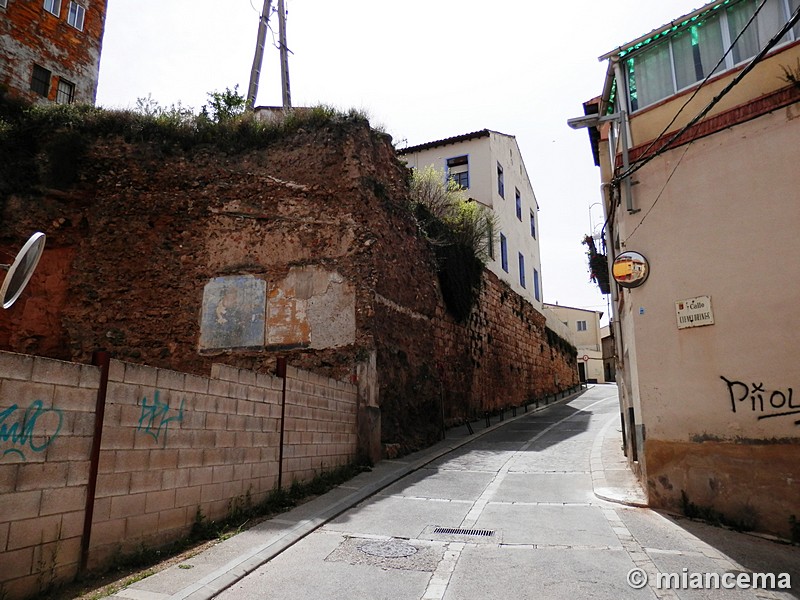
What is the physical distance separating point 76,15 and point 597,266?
79.4 ft

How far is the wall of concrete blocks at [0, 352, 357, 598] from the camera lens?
3.97 meters

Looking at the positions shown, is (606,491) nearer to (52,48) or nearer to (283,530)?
(283,530)

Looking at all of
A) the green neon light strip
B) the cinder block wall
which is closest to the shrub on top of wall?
the green neon light strip

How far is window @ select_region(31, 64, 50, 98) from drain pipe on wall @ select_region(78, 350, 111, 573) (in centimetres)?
2160

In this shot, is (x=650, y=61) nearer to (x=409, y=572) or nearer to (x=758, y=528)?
(x=758, y=528)

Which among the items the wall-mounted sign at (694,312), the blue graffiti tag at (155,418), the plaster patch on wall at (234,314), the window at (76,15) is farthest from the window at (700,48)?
the window at (76,15)

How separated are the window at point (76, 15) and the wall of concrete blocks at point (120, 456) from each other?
23.3 metres

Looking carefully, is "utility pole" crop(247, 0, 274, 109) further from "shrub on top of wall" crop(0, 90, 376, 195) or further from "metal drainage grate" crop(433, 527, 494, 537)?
"metal drainage grate" crop(433, 527, 494, 537)

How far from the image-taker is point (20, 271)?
460cm

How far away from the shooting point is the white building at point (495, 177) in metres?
23.1

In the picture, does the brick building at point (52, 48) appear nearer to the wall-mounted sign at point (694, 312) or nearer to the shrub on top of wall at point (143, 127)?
the shrub on top of wall at point (143, 127)

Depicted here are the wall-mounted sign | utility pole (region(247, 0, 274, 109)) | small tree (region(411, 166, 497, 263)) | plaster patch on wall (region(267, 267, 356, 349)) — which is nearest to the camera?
the wall-mounted sign

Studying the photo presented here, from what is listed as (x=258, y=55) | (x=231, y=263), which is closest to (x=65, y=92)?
(x=258, y=55)

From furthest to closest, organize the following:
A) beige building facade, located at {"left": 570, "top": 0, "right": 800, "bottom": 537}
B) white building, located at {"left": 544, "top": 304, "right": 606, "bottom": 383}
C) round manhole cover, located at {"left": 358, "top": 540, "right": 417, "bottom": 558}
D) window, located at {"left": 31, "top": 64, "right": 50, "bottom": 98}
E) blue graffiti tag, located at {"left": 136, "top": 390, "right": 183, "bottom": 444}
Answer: white building, located at {"left": 544, "top": 304, "right": 606, "bottom": 383} → window, located at {"left": 31, "top": 64, "right": 50, "bottom": 98} → beige building facade, located at {"left": 570, "top": 0, "right": 800, "bottom": 537} → round manhole cover, located at {"left": 358, "top": 540, "right": 417, "bottom": 558} → blue graffiti tag, located at {"left": 136, "top": 390, "right": 183, "bottom": 444}
